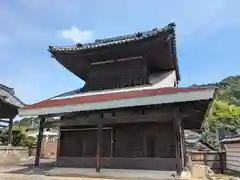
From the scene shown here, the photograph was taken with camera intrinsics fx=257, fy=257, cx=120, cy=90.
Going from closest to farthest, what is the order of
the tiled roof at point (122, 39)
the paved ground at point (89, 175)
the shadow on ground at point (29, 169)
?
the paved ground at point (89, 175)
the shadow on ground at point (29, 169)
the tiled roof at point (122, 39)

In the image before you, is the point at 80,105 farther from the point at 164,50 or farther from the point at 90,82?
the point at 164,50

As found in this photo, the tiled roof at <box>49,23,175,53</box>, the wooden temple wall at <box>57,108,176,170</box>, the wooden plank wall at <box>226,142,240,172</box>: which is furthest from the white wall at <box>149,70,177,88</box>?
the wooden plank wall at <box>226,142,240,172</box>

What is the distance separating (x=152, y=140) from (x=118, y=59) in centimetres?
443

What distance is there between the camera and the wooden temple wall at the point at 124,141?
10.6 metres

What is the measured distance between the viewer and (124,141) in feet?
39.9

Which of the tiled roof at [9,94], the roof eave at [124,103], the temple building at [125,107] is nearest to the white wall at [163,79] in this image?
the temple building at [125,107]

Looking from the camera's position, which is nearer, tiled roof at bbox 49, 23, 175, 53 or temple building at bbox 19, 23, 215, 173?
temple building at bbox 19, 23, 215, 173

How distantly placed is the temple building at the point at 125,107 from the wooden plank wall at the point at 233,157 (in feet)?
27.4

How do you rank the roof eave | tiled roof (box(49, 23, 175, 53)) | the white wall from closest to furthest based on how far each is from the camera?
the roof eave, tiled roof (box(49, 23, 175, 53)), the white wall

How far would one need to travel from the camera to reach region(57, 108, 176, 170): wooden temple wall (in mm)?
10641

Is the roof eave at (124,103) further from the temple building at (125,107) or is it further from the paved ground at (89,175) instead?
the paved ground at (89,175)

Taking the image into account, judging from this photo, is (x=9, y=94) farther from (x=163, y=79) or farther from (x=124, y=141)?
(x=163, y=79)

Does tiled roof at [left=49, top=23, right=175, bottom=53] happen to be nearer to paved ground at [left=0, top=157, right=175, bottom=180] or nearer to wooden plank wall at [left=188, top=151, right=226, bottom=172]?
paved ground at [left=0, top=157, right=175, bottom=180]

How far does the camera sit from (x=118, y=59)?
43.3 feet
